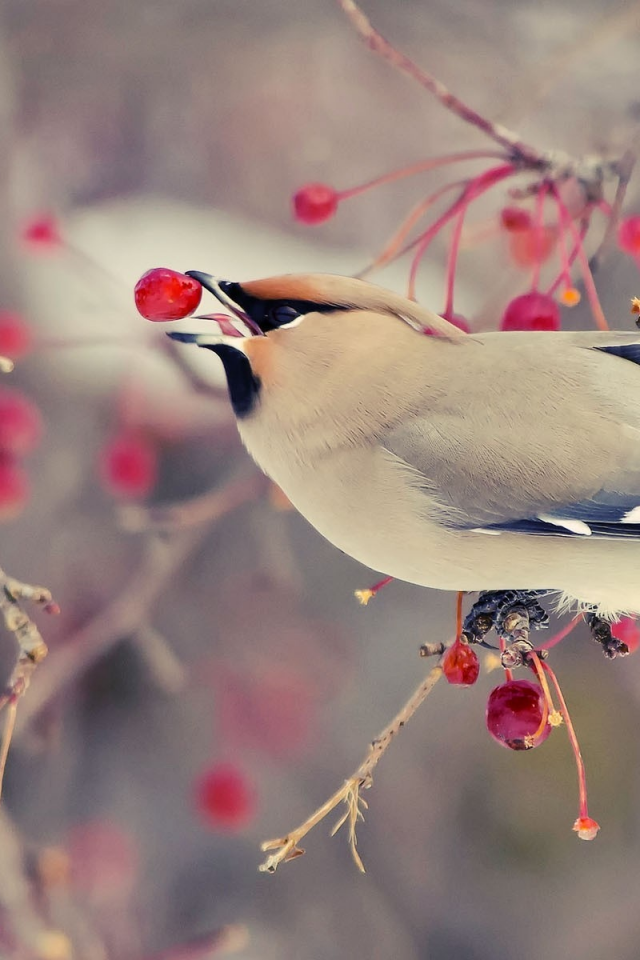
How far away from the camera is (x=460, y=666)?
658mm

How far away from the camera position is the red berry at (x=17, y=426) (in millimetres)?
1250

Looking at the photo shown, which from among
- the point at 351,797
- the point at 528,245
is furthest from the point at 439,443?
the point at 528,245

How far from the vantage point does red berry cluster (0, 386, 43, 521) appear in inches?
48.4

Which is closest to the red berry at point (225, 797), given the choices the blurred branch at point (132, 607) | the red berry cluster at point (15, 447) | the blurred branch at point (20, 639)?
the blurred branch at point (132, 607)

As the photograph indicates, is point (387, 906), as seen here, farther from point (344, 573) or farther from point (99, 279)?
point (99, 279)

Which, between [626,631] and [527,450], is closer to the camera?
[527,450]

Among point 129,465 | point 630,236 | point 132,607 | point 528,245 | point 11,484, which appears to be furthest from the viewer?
point 132,607

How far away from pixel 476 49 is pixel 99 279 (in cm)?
60

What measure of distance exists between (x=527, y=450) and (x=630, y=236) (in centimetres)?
33

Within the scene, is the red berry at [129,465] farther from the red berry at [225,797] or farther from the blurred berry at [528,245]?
the blurred berry at [528,245]

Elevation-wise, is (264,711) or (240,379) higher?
(240,379)

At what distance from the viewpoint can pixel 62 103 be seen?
4.53 feet

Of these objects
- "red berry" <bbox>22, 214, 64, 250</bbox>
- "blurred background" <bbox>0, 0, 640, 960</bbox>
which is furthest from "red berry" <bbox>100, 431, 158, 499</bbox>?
"red berry" <bbox>22, 214, 64, 250</bbox>

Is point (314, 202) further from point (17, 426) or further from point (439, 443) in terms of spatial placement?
point (17, 426)
